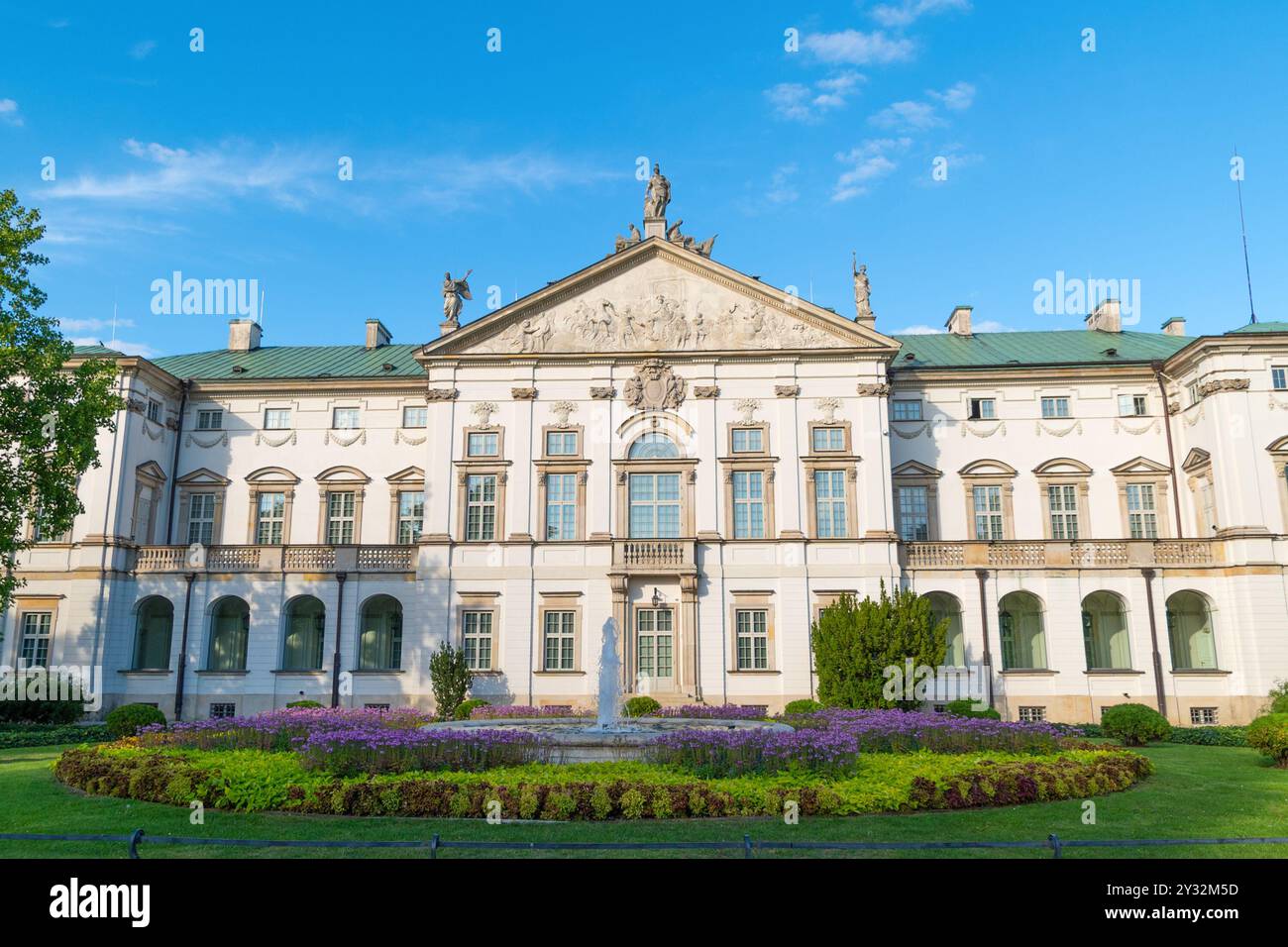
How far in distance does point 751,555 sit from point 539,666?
938cm

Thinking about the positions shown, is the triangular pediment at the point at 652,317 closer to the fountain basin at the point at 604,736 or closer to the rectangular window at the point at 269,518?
the rectangular window at the point at 269,518

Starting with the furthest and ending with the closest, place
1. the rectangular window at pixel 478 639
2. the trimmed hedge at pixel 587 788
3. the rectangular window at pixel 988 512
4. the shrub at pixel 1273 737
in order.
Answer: the rectangular window at pixel 988 512 < the rectangular window at pixel 478 639 < the shrub at pixel 1273 737 < the trimmed hedge at pixel 587 788

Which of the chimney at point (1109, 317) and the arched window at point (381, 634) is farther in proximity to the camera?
the chimney at point (1109, 317)

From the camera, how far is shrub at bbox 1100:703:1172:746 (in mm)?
30766

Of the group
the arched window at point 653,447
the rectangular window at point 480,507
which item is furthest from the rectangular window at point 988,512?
the rectangular window at point 480,507

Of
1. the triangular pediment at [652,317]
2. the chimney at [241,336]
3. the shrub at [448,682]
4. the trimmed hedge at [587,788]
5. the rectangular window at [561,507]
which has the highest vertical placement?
the chimney at [241,336]

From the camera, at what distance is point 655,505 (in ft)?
128

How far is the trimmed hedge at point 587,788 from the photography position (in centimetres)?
1606

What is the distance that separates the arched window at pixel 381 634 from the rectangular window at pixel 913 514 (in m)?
22.4

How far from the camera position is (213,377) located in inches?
1766

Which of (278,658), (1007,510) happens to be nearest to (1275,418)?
(1007,510)

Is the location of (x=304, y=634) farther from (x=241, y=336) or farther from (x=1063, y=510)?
(x=1063, y=510)

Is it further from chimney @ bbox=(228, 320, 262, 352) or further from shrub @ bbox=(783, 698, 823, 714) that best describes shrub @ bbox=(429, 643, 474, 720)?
chimney @ bbox=(228, 320, 262, 352)

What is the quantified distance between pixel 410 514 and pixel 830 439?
18.9 m
